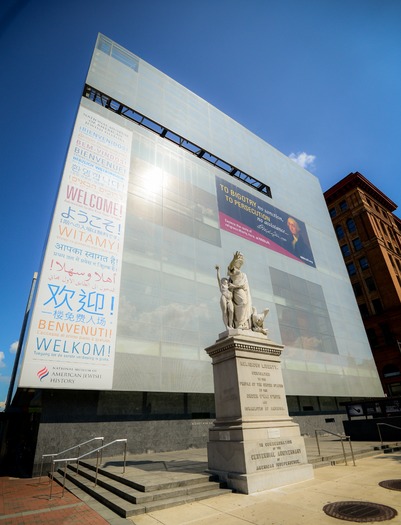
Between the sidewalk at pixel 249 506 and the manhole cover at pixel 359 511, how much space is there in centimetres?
12

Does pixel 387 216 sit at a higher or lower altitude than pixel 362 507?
higher

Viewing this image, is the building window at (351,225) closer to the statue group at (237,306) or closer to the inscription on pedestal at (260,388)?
the statue group at (237,306)

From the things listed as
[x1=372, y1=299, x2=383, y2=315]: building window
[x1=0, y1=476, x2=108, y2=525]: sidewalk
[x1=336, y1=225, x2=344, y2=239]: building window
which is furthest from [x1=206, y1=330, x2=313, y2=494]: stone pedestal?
[x1=336, y1=225, x2=344, y2=239]: building window

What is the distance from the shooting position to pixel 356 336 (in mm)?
26391

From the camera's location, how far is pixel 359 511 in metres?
4.70

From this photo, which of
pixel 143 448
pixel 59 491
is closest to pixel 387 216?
pixel 143 448

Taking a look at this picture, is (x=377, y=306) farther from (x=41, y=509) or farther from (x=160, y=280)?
(x=41, y=509)

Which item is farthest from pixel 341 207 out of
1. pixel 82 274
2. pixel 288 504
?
pixel 288 504

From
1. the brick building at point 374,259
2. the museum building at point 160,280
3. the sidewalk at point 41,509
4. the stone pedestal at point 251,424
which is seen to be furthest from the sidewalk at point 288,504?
the brick building at point 374,259

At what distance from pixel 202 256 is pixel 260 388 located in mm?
12274

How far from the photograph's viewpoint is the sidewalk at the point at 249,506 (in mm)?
4773

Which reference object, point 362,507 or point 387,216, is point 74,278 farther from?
point 387,216

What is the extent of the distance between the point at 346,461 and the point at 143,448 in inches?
336

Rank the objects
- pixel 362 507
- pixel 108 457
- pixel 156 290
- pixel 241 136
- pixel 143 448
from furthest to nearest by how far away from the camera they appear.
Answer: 1. pixel 241 136
2. pixel 156 290
3. pixel 143 448
4. pixel 108 457
5. pixel 362 507
